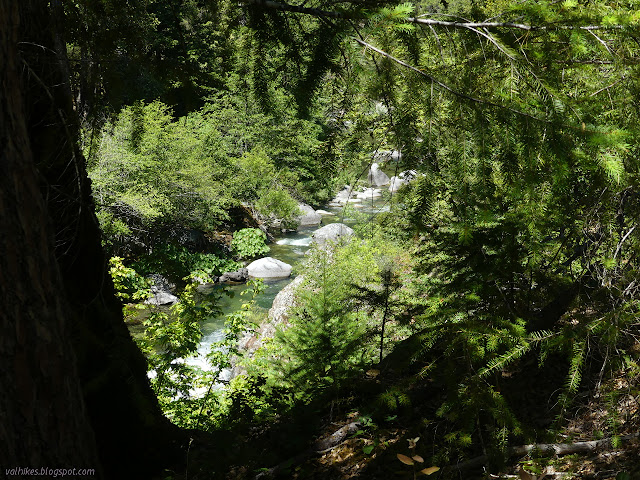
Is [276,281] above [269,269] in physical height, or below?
below

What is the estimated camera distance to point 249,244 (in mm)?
15977

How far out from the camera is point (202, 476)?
278cm

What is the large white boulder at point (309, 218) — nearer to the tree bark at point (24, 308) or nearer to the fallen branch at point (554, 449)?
the fallen branch at point (554, 449)

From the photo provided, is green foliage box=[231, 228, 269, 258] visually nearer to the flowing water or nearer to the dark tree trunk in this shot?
the flowing water

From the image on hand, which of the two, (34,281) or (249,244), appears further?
(249,244)

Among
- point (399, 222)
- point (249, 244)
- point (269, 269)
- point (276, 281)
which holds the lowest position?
point (399, 222)

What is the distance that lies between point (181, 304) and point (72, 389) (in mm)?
4699

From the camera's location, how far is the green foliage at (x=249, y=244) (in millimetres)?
15836

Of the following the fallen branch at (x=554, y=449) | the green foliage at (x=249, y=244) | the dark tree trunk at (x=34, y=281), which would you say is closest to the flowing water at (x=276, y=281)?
A: the green foliage at (x=249, y=244)

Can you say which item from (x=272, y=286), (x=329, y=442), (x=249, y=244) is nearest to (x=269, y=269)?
(x=272, y=286)

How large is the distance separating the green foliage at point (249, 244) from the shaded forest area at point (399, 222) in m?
11.8

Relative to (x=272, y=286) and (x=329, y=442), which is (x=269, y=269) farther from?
(x=329, y=442)

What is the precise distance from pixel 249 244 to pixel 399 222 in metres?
13.1

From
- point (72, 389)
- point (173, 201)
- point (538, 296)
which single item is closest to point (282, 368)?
point (538, 296)
